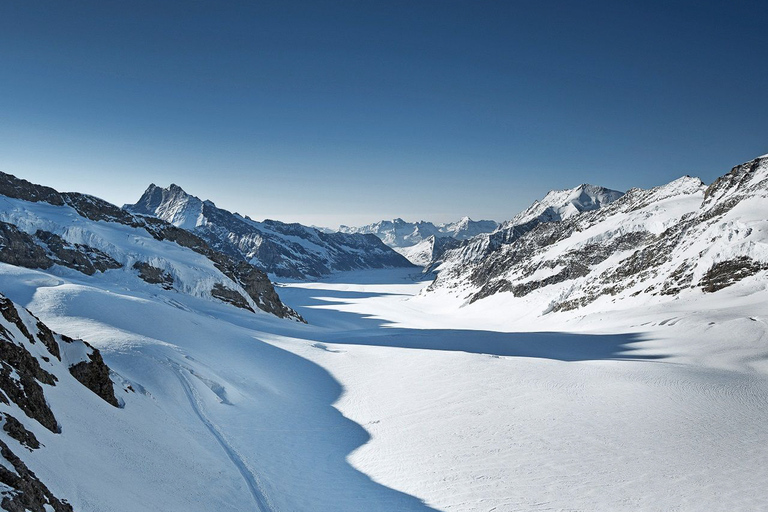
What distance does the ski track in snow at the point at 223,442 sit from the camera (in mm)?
12609

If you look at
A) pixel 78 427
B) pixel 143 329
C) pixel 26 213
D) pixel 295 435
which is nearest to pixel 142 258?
pixel 26 213

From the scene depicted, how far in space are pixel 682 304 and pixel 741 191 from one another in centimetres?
3211

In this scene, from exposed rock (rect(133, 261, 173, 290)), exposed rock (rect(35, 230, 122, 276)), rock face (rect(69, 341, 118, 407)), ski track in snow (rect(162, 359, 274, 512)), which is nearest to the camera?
ski track in snow (rect(162, 359, 274, 512))

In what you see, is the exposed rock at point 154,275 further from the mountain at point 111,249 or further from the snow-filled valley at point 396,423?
the snow-filled valley at point 396,423

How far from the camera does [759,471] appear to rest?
14.1m

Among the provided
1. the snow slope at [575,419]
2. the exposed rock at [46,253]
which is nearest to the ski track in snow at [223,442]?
the snow slope at [575,419]

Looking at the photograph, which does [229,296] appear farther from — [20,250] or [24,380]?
[24,380]

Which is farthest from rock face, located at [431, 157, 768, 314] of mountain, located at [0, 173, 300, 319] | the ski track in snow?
the ski track in snow

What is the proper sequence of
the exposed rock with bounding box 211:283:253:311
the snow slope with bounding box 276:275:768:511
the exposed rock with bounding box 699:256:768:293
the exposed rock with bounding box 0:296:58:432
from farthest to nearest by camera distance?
the exposed rock with bounding box 211:283:253:311
the exposed rock with bounding box 699:256:768:293
the snow slope with bounding box 276:275:768:511
the exposed rock with bounding box 0:296:58:432

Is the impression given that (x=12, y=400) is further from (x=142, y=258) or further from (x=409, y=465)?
(x=142, y=258)

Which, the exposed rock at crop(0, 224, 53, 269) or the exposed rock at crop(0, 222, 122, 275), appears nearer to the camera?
the exposed rock at crop(0, 224, 53, 269)

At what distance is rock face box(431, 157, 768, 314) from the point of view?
52406mm

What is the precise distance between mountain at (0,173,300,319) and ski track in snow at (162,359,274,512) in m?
Answer: 42.5

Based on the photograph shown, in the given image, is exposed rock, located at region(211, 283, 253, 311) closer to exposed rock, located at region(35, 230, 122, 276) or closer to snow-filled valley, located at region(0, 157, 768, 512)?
snow-filled valley, located at region(0, 157, 768, 512)
